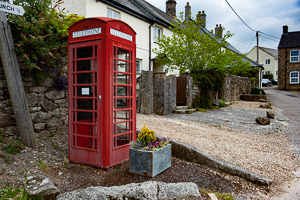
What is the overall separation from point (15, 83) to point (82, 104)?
128cm

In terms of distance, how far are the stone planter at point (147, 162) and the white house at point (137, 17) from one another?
31.6 feet

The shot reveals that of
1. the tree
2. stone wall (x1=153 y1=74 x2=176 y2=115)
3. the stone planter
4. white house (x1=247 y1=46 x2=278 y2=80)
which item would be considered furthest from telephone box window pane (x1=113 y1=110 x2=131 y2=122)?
white house (x1=247 y1=46 x2=278 y2=80)

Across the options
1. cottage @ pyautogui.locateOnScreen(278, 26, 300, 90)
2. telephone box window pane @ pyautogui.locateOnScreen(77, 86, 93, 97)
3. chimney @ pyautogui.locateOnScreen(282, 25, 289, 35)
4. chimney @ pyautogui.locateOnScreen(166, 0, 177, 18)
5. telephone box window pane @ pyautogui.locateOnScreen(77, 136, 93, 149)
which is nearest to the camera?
telephone box window pane @ pyautogui.locateOnScreen(77, 86, 93, 97)

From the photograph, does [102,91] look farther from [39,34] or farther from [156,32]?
[156,32]

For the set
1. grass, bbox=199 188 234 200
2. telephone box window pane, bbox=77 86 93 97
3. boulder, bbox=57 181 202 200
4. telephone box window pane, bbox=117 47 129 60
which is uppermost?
telephone box window pane, bbox=117 47 129 60

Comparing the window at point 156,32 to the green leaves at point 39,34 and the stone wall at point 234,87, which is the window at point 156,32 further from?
the green leaves at point 39,34

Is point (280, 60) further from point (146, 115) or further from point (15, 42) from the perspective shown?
point (15, 42)

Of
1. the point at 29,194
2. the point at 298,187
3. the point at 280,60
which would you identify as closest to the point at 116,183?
the point at 29,194

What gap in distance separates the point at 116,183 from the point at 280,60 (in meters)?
35.3

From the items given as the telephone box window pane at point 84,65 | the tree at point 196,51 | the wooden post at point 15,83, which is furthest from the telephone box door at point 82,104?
the tree at point 196,51

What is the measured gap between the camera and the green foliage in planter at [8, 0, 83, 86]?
15.2ft

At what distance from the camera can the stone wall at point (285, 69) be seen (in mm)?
31938

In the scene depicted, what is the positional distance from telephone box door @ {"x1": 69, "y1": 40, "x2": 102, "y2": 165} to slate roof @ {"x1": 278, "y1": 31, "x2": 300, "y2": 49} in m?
34.6

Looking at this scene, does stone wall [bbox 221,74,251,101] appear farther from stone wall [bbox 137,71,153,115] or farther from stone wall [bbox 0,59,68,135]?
stone wall [bbox 0,59,68,135]
